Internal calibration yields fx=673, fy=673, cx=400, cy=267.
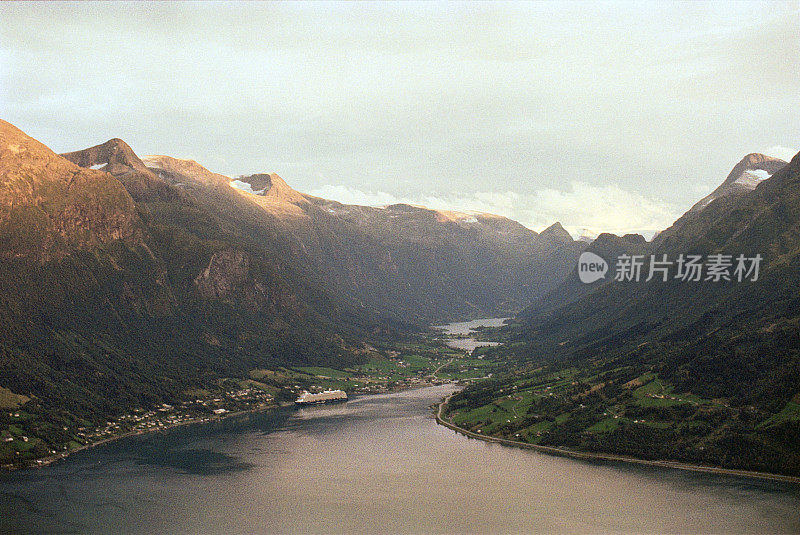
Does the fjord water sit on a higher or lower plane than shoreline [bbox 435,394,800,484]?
lower

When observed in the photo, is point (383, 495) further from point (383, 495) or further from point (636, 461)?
point (636, 461)

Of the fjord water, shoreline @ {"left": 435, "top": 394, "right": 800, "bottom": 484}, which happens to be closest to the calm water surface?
the fjord water

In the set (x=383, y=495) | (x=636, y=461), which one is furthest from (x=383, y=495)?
(x=636, y=461)

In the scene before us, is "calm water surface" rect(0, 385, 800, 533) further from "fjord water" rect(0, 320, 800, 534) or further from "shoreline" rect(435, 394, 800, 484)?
"shoreline" rect(435, 394, 800, 484)

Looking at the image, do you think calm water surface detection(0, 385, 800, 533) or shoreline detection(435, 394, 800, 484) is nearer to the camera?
calm water surface detection(0, 385, 800, 533)

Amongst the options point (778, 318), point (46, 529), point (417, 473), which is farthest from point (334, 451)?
point (778, 318)

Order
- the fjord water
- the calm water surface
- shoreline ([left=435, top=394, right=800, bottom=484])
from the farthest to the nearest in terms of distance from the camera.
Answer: shoreline ([left=435, top=394, right=800, bottom=484]) < the calm water surface < the fjord water
